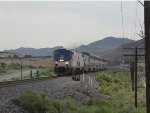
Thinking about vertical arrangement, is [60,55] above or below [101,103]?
above

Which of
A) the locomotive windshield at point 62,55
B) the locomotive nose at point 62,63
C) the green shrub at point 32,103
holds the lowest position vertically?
the green shrub at point 32,103

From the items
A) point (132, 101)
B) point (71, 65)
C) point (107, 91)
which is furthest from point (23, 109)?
point (71, 65)

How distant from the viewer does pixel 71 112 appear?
65.1 ft

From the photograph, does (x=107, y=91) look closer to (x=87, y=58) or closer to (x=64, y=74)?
(x=64, y=74)

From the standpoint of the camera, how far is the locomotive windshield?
5656 centimetres

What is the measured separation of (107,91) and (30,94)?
1943cm

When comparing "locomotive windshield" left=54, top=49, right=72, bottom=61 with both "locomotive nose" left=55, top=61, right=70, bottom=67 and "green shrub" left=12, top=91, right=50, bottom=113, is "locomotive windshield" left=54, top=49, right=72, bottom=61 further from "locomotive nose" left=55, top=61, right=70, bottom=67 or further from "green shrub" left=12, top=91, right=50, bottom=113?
"green shrub" left=12, top=91, right=50, bottom=113

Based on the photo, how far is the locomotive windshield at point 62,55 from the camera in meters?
56.6
